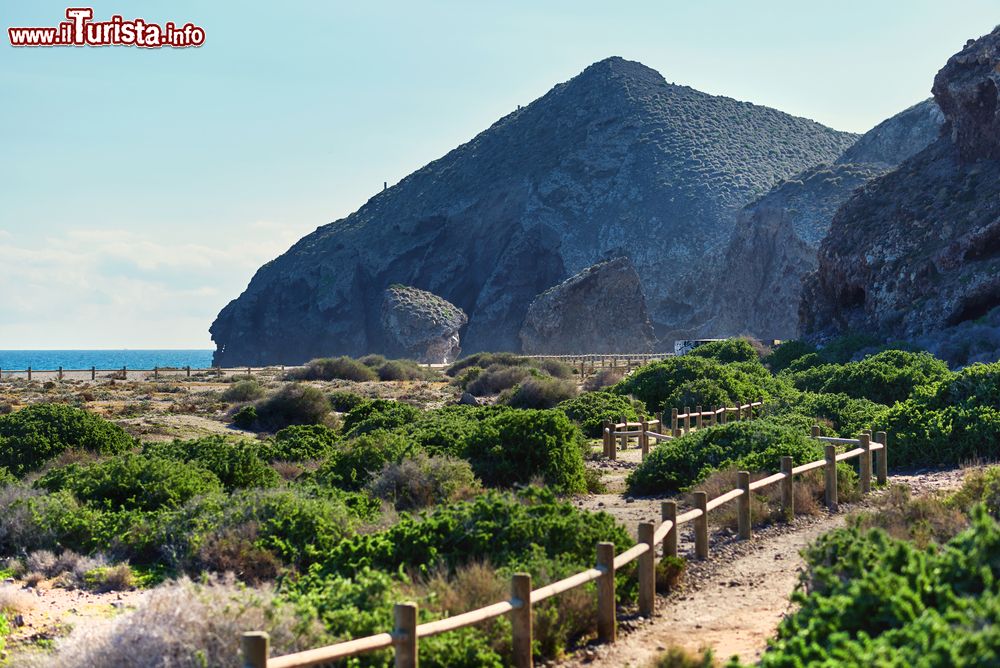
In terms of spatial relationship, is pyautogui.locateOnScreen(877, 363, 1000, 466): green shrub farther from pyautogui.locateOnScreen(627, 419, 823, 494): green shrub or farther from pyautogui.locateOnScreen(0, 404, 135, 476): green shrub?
pyautogui.locateOnScreen(0, 404, 135, 476): green shrub

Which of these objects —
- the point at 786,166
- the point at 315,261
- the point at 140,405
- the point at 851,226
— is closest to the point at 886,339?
the point at 851,226

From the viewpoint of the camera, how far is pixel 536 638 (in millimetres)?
8156

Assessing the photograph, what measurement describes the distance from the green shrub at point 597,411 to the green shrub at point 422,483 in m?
10.2

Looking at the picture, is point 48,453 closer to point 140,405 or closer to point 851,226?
point 140,405

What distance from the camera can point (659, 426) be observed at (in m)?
A: 22.2

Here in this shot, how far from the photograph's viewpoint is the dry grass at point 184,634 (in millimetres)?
6949

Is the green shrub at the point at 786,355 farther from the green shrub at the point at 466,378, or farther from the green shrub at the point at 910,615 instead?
the green shrub at the point at 910,615

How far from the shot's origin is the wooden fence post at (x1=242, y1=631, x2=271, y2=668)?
220 inches

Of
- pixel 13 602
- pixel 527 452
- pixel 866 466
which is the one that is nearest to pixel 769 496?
pixel 866 466

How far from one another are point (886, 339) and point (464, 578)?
3855 centimetres

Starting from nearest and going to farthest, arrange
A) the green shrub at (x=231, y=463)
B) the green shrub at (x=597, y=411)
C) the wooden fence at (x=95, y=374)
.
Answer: the green shrub at (x=231, y=463), the green shrub at (x=597, y=411), the wooden fence at (x=95, y=374)

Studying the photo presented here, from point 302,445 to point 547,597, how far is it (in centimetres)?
1343

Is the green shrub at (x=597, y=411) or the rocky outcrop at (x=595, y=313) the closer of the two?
the green shrub at (x=597, y=411)

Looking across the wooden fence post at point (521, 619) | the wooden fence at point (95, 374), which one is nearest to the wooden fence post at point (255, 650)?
the wooden fence post at point (521, 619)
